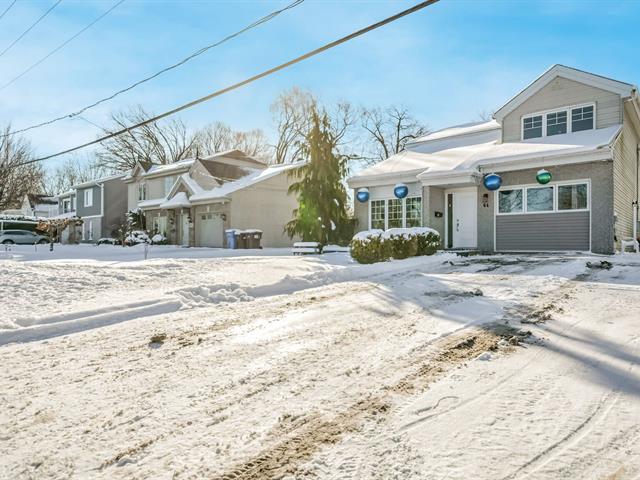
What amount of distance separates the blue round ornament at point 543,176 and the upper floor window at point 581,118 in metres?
2.57

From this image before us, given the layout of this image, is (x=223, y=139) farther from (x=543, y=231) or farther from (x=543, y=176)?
(x=543, y=231)

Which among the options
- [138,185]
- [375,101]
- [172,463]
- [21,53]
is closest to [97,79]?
[21,53]

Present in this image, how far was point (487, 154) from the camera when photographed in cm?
1341

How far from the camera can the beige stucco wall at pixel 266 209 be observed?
874 inches

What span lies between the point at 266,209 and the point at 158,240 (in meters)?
7.67

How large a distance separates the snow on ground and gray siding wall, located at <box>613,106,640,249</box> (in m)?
7.93

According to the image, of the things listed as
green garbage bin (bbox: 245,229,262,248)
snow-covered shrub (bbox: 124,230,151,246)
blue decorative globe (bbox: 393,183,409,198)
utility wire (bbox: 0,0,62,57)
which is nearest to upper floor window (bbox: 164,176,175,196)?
snow-covered shrub (bbox: 124,230,151,246)

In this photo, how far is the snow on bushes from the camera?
33.5 ft

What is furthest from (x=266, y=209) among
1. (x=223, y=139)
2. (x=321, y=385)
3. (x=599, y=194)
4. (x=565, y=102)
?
(x=321, y=385)

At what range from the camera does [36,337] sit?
4086 mm

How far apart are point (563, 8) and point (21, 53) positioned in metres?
15.3

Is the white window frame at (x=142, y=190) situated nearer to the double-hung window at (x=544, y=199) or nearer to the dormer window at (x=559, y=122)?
the double-hung window at (x=544, y=199)

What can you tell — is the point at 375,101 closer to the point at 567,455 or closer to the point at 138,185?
the point at 138,185

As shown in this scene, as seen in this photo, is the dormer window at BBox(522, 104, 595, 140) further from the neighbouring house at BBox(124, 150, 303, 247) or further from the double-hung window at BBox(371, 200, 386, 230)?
the neighbouring house at BBox(124, 150, 303, 247)
